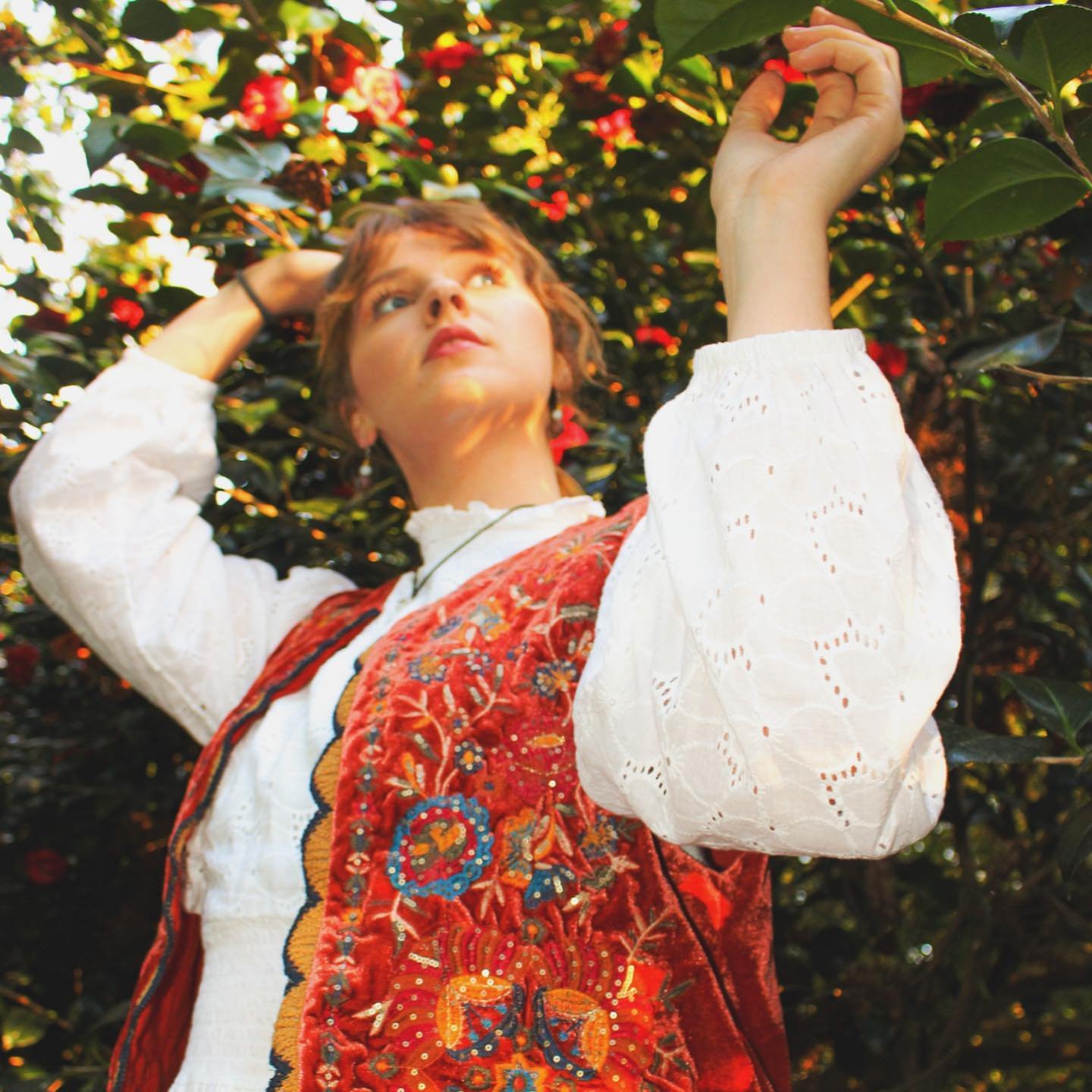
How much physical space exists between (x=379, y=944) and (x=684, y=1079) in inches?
10.4

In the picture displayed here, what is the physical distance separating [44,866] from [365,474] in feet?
3.22

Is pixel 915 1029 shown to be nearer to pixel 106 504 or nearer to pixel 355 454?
pixel 355 454

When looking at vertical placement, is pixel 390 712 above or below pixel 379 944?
above

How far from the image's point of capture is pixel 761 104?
2.98 ft

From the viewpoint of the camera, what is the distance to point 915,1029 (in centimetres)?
182

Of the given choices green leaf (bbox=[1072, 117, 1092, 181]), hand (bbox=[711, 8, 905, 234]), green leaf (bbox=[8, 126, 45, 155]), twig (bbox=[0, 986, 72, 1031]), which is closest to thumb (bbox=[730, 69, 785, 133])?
hand (bbox=[711, 8, 905, 234])

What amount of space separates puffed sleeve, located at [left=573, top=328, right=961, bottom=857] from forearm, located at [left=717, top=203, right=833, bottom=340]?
0.08ft

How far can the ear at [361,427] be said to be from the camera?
1.57 m

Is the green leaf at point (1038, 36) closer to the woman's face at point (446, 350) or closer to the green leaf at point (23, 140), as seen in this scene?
the woman's face at point (446, 350)

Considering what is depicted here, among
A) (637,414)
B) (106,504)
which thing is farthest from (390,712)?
(637,414)

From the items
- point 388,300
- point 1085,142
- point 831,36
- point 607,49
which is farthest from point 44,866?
point 1085,142

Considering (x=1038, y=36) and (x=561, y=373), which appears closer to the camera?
(x=1038, y=36)

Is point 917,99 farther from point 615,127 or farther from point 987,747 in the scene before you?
point 987,747

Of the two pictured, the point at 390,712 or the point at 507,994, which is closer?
the point at 507,994
